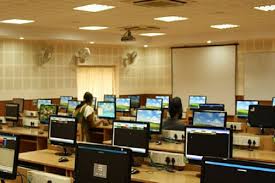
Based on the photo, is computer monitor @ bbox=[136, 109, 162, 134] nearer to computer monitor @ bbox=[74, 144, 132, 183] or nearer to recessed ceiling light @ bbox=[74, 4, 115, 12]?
recessed ceiling light @ bbox=[74, 4, 115, 12]

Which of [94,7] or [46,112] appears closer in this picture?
[94,7]

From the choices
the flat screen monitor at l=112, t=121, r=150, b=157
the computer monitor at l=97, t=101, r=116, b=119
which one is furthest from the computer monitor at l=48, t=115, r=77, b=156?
the computer monitor at l=97, t=101, r=116, b=119

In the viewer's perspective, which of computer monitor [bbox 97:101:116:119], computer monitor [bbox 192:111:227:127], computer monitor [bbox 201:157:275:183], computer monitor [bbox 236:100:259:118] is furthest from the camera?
computer monitor [bbox 97:101:116:119]

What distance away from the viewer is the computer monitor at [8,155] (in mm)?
3881

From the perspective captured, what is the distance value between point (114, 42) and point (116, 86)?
1.97 meters

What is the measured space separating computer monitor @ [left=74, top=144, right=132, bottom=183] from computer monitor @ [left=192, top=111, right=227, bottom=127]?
333cm

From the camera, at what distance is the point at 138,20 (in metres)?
9.95

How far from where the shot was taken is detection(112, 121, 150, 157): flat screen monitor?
16.2 feet

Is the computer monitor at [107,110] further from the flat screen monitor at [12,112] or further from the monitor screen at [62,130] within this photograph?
the monitor screen at [62,130]

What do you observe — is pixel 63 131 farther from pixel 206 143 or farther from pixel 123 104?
pixel 123 104

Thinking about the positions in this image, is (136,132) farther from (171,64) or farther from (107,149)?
(171,64)

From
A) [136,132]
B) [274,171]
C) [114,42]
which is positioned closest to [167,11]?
[136,132]

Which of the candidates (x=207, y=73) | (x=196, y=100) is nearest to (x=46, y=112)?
(x=196, y=100)

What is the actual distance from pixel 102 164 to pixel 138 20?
6869 millimetres
